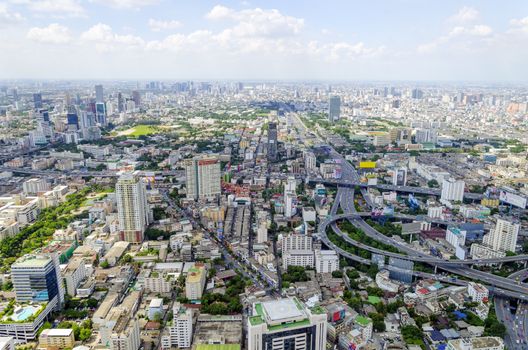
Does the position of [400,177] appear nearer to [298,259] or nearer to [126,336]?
[298,259]

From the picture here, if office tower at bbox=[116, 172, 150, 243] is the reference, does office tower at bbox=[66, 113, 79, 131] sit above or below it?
above

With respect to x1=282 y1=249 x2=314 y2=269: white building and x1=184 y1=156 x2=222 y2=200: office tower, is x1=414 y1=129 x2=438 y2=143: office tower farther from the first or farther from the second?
x1=282 y1=249 x2=314 y2=269: white building

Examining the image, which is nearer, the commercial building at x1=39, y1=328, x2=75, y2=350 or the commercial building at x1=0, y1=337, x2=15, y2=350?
the commercial building at x1=0, y1=337, x2=15, y2=350

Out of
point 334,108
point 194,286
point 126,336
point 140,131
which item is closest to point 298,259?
point 194,286

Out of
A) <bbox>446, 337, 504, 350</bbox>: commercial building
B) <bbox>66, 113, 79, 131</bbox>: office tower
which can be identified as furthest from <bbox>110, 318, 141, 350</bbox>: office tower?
<bbox>66, 113, 79, 131</bbox>: office tower

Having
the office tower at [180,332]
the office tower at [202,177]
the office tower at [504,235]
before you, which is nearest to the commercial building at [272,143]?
the office tower at [202,177]

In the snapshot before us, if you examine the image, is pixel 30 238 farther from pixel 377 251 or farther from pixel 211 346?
pixel 377 251
